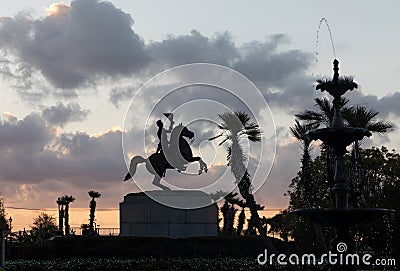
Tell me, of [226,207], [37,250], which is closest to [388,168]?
[226,207]

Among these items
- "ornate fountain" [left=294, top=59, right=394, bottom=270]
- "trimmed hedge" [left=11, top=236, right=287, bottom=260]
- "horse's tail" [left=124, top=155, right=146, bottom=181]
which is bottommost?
"trimmed hedge" [left=11, top=236, right=287, bottom=260]

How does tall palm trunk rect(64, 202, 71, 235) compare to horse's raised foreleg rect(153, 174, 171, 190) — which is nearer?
horse's raised foreleg rect(153, 174, 171, 190)

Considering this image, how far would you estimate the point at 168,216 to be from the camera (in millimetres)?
34688

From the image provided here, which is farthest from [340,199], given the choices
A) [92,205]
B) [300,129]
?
A: [92,205]

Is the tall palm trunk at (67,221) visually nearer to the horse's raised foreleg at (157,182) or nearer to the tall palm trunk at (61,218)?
the tall palm trunk at (61,218)

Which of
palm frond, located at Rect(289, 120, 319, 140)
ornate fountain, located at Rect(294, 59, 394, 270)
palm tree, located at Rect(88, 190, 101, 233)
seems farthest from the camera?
palm tree, located at Rect(88, 190, 101, 233)

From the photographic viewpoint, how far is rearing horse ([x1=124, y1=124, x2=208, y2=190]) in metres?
34.6

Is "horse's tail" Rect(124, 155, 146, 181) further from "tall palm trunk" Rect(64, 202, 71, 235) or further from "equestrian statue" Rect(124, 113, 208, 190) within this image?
"tall palm trunk" Rect(64, 202, 71, 235)

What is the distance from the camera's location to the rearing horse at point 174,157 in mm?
34594

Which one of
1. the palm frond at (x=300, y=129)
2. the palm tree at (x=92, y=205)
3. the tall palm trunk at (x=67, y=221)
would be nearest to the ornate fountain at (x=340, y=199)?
the palm frond at (x=300, y=129)

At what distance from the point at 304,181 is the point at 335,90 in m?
11.4

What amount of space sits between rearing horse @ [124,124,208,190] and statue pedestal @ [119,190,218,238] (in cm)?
77

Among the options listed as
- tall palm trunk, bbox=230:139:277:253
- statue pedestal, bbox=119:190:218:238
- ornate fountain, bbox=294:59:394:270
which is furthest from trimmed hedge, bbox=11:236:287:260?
ornate fountain, bbox=294:59:394:270

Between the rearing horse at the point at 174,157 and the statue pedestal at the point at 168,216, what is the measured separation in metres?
0.77
